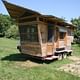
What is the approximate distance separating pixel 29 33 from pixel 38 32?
1.26 meters

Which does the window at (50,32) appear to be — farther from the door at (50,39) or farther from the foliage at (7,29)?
the foliage at (7,29)

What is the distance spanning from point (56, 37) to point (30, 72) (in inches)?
240

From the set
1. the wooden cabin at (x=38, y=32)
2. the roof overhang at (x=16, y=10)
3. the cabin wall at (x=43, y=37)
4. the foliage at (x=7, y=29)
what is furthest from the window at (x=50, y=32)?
the foliage at (x=7, y=29)

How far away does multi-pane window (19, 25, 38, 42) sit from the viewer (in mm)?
13854

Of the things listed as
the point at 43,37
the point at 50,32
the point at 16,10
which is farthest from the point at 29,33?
the point at 16,10

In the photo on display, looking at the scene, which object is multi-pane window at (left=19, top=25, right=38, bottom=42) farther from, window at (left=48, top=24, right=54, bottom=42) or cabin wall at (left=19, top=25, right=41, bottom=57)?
window at (left=48, top=24, right=54, bottom=42)

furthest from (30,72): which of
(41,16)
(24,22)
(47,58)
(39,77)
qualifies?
(24,22)

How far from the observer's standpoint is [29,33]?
1452cm

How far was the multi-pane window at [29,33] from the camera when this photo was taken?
1385 cm

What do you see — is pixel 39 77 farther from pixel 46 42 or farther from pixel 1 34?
pixel 1 34

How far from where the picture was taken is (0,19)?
233 feet

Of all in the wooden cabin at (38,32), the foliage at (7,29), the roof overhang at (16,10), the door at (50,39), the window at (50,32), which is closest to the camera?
the wooden cabin at (38,32)

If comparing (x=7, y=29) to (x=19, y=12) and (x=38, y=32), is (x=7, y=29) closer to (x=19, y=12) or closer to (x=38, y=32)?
(x=19, y=12)

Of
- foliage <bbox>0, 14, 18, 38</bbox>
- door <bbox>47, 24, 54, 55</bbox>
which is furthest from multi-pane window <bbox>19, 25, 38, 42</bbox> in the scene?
foliage <bbox>0, 14, 18, 38</bbox>
